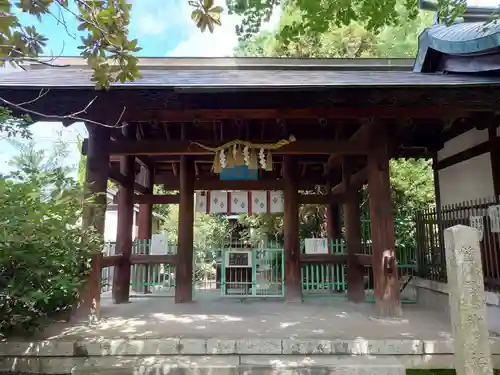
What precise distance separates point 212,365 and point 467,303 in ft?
9.17

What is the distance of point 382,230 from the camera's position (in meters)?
6.02

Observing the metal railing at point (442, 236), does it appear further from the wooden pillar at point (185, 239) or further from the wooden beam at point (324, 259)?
the wooden pillar at point (185, 239)

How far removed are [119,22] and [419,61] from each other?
727 centimetres

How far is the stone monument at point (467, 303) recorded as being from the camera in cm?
321

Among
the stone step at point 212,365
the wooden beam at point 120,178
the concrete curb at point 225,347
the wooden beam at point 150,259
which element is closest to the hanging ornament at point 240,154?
the wooden beam at point 120,178

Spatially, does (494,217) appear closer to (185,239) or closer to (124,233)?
(185,239)

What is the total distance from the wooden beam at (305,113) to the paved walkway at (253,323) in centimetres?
326

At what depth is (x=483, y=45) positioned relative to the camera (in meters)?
6.02

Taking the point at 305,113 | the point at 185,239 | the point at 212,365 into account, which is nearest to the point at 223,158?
the point at 305,113

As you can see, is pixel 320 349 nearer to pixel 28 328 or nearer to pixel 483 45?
pixel 28 328

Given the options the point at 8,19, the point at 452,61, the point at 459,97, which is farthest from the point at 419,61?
the point at 8,19

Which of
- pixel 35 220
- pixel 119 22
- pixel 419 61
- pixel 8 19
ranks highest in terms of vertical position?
pixel 419 61

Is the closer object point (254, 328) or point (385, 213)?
point (254, 328)

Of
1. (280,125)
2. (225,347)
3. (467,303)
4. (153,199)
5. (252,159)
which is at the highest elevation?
(280,125)
